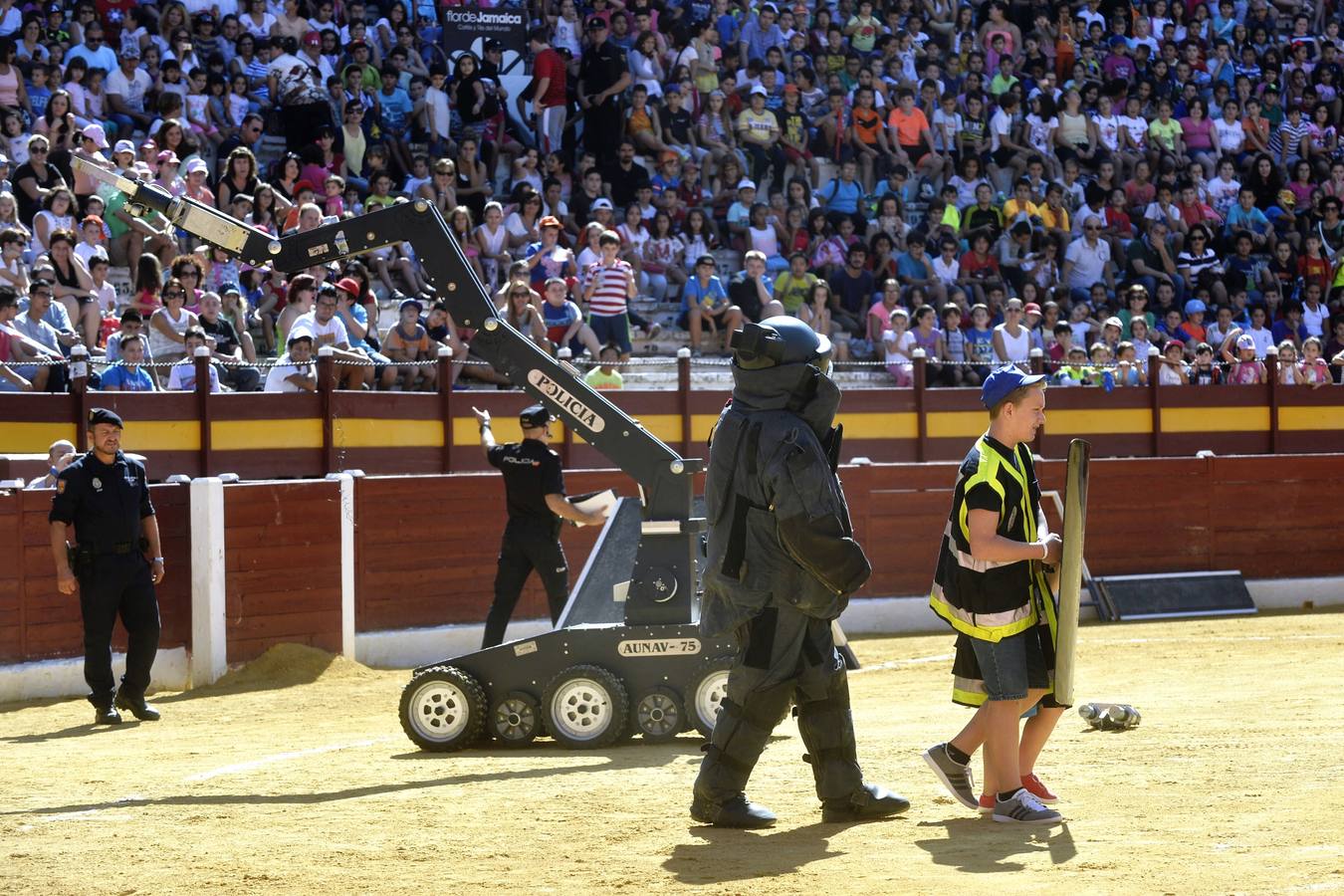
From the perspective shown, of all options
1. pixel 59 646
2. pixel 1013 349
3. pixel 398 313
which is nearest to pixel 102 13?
pixel 398 313

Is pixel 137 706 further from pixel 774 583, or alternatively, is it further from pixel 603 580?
pixel 774 583

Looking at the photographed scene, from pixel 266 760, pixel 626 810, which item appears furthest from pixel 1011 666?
pixel 266 760

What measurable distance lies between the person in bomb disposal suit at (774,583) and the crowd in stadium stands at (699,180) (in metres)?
6.72

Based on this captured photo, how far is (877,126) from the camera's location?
20203 millimetres

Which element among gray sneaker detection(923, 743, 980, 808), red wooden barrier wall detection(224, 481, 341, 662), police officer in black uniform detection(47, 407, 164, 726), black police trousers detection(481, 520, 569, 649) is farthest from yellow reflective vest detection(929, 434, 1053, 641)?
red wooden barrier wall detection(224, 481, 341, 662)

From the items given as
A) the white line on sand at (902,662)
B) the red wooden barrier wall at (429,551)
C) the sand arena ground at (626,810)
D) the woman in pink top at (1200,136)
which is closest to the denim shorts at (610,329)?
the red wooden barrier wall at (429,551)

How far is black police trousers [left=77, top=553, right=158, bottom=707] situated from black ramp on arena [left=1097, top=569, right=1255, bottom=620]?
27.6 ft

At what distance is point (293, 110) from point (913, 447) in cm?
633

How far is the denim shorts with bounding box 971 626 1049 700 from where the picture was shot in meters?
6.02

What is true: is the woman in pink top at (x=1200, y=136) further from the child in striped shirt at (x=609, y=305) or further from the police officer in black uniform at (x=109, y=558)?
the police officer in black uniform at (x=109, y=558)

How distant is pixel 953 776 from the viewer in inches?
250

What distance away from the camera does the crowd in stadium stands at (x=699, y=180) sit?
14164 millimetres

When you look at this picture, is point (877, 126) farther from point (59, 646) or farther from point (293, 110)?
point (59, 646)

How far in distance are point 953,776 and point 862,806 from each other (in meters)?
0.33
